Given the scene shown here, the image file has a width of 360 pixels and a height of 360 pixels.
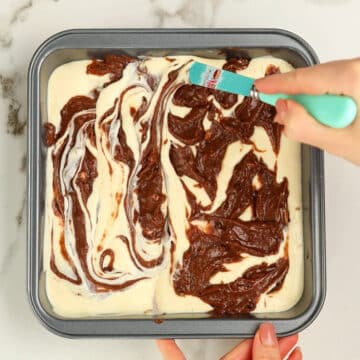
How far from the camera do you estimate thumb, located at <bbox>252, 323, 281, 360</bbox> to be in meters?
1.18

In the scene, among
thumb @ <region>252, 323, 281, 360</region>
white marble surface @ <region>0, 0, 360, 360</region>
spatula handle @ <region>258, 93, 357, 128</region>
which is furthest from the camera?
white marble surface @ <region>0, 0, 360, 360</region>

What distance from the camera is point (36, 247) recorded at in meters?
1.22

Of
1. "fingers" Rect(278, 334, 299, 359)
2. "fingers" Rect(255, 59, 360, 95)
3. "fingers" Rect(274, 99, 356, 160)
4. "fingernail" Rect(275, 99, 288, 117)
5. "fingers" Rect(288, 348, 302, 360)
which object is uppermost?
"fingers" Rect(255, 59, 360, 95)

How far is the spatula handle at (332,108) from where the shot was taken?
0.89 meters

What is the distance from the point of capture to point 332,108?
90 cm

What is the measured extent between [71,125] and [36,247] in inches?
10.0

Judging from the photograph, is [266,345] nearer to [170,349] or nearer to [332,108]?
Result: [170,349]

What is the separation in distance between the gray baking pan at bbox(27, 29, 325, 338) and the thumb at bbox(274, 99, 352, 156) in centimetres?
25

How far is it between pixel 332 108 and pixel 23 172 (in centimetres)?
72

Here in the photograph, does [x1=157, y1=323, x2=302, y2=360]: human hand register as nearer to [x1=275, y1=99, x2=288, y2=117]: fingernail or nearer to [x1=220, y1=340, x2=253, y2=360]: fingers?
[x1=220, y1=340, x2=253, y2=360]: fingers

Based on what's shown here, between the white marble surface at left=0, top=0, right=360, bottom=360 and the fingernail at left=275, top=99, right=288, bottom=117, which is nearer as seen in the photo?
the fingernail at left=275, top=99, right=288, bottom=117

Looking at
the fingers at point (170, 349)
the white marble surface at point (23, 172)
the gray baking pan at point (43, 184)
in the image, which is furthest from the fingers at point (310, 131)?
the fingers at point (170, 349)

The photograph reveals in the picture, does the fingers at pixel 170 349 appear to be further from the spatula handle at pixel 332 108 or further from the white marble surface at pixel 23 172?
the spatula handle at pixel 332 108

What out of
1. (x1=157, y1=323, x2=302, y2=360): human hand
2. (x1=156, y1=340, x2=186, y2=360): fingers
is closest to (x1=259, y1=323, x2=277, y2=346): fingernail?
(x1=157, y1=323, x2=302, y2=360): human hand
